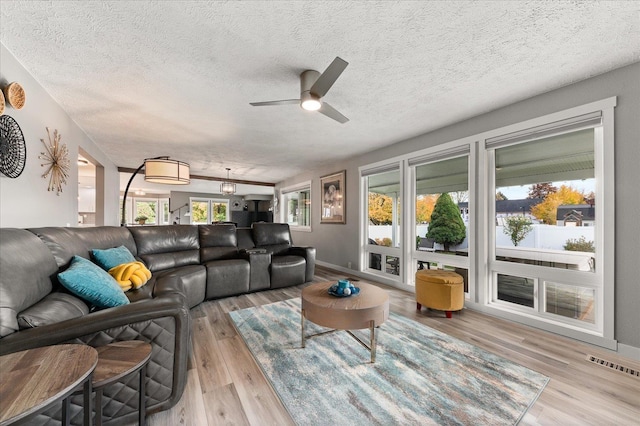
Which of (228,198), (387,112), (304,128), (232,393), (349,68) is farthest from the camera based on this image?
(228,198)

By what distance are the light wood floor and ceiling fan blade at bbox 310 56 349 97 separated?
2.24 meters

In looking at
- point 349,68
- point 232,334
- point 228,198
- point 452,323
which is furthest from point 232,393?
point 228,198

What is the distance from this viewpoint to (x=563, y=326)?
95.3 inches

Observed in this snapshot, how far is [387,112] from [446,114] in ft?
2.43

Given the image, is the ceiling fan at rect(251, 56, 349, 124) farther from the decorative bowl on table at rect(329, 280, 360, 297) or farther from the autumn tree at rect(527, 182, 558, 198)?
the autumn tree at rect(527, 182, 558, 198)

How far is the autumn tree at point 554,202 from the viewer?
2461mm


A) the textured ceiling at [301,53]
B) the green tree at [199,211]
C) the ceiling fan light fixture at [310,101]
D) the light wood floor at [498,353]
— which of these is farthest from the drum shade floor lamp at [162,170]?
the green tree at [199,211]

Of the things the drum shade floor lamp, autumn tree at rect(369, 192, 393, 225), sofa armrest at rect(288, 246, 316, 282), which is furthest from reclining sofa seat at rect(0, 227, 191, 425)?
autumn tree at rect(369, 192, 393, 225)

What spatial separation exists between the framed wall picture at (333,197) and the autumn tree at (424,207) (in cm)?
171

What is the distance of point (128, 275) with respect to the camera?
2.21m

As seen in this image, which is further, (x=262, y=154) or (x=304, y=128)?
(x=262, y=154)

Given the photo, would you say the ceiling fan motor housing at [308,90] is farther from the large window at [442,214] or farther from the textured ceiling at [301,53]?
the large window at [442,214]

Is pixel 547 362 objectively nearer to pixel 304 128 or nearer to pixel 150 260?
pixel 304 128

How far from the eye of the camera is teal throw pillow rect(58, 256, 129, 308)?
1524 millimetres
